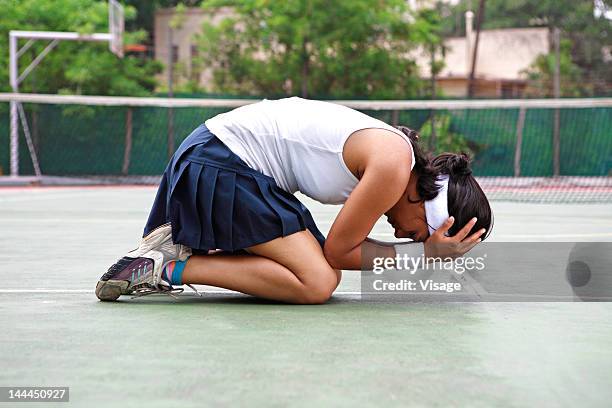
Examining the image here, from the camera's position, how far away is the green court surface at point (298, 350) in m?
2.08

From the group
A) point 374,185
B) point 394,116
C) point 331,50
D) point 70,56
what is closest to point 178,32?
point 331,50

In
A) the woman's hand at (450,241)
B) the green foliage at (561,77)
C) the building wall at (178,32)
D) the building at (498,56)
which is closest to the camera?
the woman's hand at (450,241)

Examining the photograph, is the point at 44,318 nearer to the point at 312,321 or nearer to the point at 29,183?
the point at 312,321

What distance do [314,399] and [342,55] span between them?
20.5 metres

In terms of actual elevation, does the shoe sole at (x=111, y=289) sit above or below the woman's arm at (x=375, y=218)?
below

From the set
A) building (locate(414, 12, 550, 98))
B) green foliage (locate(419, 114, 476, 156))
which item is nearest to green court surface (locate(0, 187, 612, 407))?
green foliage (locate(419, 114, 476, 156))

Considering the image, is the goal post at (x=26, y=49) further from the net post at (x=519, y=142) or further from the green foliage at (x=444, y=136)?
the net post at (x=519, y=142)

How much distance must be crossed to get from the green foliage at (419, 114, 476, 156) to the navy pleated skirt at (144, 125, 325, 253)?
15.1 metres

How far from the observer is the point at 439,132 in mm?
18625

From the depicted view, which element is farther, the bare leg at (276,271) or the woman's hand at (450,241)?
the bare leg at (276,271)

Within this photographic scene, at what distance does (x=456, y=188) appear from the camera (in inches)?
132

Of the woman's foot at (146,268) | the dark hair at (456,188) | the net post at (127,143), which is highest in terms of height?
the dark hair at (456,188)

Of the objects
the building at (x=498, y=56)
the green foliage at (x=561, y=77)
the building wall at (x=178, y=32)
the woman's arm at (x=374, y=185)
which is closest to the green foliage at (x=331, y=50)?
the green foliage at (x=561, y=77)

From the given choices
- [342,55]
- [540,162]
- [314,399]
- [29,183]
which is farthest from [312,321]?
[342,55]
